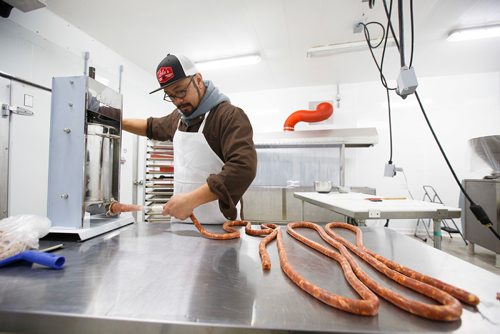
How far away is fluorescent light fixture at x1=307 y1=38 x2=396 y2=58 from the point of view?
2518 mm

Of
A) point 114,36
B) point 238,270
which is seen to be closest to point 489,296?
point 238,270

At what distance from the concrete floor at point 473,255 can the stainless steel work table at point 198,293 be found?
2759 mm

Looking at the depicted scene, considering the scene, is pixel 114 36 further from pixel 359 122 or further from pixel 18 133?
pixel 359 122

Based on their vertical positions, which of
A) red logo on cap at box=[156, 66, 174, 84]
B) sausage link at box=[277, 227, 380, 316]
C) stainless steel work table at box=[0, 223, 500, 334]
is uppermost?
red logo on cap at box=[156, 66, 174, 84]

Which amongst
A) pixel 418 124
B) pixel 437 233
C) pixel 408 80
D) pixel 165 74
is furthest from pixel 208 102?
pixel 418 124

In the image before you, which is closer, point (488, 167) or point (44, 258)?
point (44, 258)

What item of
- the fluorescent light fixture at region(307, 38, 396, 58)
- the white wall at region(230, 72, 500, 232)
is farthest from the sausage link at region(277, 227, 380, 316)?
the white wall at region(230, 72, 500, 232)

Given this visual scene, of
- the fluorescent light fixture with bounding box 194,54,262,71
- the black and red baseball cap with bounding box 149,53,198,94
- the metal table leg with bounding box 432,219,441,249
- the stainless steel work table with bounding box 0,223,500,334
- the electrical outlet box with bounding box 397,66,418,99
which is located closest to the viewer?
the stainless steel work table with bounding box 0,223,500,334

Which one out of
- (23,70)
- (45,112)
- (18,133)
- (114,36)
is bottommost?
(18,133)

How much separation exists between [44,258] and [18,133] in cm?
176

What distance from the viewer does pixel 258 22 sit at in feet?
7.37

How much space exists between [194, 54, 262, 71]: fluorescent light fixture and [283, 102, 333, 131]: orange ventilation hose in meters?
1.11

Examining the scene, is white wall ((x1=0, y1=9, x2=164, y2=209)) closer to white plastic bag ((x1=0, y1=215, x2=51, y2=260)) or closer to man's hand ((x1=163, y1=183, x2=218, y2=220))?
white plastic bag ((x1=0, y1=215, x2=51, y2=260))

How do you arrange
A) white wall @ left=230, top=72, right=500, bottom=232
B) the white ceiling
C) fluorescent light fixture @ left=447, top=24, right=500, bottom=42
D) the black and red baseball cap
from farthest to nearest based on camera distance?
white wall @ left=230, top=72, right=500, bottom=232 < fluorescent light fixture @ left=447, top=24, right=500, bottom=42 < the white ceiling < the black and red baseball cap
